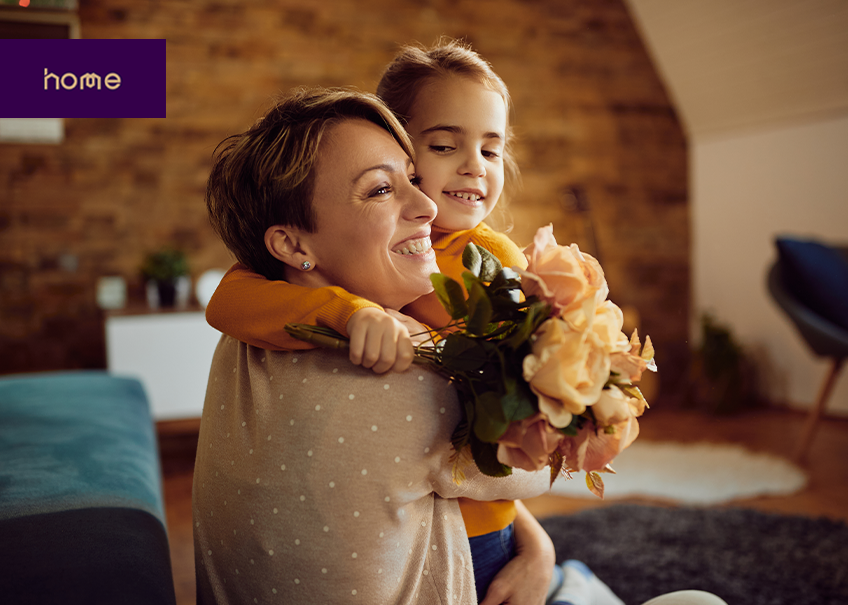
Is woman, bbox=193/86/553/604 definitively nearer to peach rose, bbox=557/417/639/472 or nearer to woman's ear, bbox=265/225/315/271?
woman's ear, bbox=265/225/315/271

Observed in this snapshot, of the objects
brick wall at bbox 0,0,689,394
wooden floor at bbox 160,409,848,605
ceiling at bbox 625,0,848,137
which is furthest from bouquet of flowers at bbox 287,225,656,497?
ceiling at bbox 625,0,848,137

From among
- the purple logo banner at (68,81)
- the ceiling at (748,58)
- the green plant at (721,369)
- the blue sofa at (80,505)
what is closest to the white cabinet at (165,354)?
the blue sofa at (80,505)

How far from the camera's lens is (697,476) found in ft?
10.8

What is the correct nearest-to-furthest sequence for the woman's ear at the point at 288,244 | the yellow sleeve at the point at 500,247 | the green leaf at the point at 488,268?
the green leaf at the point at 488,268, the woman's ear at the point at 288,244, the yellow sleeve at the point at 500,247

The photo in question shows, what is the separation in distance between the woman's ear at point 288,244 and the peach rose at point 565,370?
1.09ft

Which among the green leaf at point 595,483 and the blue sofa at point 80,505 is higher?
the green leaf at point 595,483

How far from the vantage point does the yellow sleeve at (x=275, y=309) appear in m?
0.74

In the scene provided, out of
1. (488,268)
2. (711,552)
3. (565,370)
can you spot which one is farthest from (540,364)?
(711,552)

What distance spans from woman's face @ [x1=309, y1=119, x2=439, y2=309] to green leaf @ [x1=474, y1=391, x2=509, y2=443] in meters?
0.22

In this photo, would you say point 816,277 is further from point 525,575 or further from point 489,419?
point 489,419

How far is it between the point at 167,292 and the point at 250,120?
1.11m

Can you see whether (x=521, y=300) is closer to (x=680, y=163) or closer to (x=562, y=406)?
(x=562, y=406)

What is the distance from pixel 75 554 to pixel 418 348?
521mm

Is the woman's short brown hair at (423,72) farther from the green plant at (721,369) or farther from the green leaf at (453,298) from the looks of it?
the green plant at (721,369)
